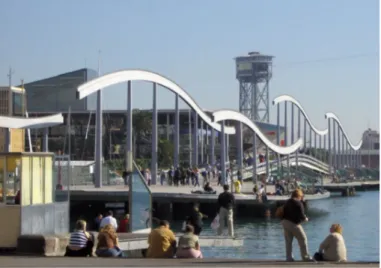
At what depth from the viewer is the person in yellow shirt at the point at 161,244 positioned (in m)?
17.6

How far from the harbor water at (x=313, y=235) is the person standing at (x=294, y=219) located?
328 inches

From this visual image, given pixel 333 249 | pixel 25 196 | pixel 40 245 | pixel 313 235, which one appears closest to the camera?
pixel 333 249

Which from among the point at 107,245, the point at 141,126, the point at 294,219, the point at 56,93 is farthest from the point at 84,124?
the point at 294,219

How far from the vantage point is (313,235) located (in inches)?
1604

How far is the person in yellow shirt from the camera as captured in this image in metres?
17.6

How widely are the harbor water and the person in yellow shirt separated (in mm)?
7154

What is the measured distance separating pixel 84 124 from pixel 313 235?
238 ft

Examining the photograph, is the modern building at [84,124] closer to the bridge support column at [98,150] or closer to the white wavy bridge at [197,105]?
the white wavy bridge at [197,105]

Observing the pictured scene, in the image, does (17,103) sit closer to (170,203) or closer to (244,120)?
(244,120)

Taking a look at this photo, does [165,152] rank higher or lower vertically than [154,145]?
higher

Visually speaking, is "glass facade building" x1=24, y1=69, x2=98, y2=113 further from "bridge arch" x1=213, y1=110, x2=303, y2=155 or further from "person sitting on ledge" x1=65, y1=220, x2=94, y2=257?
"person sitting on ledge" x1=65, y1=220, x2=94, y2=257

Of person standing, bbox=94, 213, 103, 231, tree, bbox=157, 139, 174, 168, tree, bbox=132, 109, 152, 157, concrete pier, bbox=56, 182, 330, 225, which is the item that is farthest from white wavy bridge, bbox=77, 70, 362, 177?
person standing, bbox=94, 213, 103, 231

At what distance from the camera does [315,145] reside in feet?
448

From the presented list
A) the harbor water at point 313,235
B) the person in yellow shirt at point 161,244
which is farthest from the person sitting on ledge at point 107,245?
the harbor water at point 313,235
